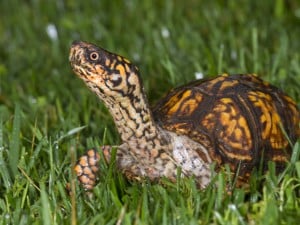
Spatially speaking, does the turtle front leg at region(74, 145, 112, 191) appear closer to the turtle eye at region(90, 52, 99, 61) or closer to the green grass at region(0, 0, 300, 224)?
the green grass at region(0, 0, 300, 224)

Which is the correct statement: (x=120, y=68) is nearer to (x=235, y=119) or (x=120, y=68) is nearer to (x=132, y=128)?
(x=132, y=128)

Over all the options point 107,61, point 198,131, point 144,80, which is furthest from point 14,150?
point 144,80

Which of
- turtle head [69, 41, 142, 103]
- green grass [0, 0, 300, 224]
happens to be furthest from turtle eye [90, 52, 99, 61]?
green grass [0, 0, 300, 224]

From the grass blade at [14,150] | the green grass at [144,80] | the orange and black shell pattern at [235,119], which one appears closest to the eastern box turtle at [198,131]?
the orange and black shell pattern at [235,119]

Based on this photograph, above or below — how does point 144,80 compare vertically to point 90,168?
above

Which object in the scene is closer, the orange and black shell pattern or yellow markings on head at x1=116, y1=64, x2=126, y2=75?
yellow markings on head at x1=116, y1=64, x2=126, y2=75

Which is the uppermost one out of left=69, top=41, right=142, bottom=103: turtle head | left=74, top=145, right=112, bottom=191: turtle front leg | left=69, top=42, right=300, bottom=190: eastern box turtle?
left=69, top=41, right=142, bottom=103: turtle head
